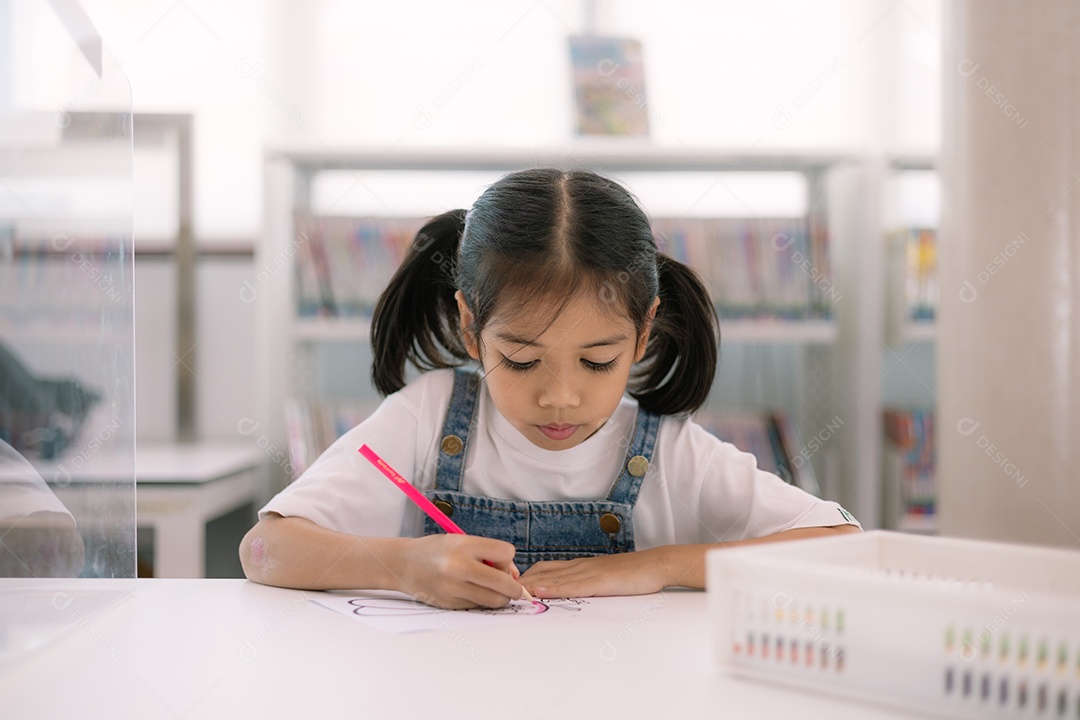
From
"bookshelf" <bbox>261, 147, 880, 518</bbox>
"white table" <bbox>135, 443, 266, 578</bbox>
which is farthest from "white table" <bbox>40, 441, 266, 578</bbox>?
"bookshelf" <bbox>261, 147, 880, 518</bbox>

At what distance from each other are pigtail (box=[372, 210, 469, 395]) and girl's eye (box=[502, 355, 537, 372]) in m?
0.21

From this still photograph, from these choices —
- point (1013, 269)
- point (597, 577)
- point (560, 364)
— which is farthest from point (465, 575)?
point (1013, 269)

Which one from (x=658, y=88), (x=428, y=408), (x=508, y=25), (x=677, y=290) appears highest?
(x=508, y=25)

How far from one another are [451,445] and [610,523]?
22cm

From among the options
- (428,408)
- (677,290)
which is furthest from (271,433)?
(677,290)

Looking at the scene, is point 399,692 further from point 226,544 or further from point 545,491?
point 226,544

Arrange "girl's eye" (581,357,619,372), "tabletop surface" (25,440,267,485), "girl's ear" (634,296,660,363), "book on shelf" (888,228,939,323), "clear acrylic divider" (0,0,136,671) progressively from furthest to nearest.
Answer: "book on shelf" (888,228,939,323) → "girl's ear" (634,296,660,363) → "girl's eye" (581,357,619,372) → "tabletop surface" (25,440,267,485) → "clear acrylic divider" (0,0,136,671)

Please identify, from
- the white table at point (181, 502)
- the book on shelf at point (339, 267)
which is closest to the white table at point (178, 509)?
the white table at point (181, 502)

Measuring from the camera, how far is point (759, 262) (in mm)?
2418

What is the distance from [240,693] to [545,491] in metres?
0.64

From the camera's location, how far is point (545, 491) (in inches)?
47.8

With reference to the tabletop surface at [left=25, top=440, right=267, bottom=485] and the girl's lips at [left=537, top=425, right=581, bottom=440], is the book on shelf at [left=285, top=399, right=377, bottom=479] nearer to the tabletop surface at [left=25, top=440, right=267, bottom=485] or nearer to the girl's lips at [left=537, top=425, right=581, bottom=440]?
the tabletop surface at [left=25, top=440, right=267, bottom=485]

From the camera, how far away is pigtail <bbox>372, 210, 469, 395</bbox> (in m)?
1.25

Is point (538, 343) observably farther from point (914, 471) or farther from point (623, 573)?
point (914, 471)
